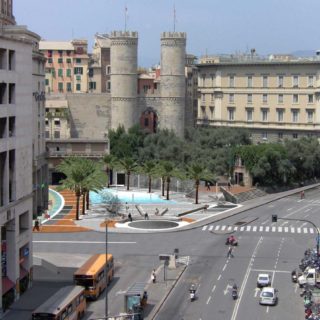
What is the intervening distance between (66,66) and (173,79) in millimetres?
31502

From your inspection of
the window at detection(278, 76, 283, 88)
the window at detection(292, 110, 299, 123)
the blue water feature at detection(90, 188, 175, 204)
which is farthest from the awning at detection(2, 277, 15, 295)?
the window at detection(278, 76, 283, 88)

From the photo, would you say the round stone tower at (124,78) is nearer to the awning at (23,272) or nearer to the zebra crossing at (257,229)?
the zebra crossing at (257,229)

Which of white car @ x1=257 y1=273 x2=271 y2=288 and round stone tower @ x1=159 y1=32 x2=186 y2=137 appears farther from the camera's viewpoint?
round stone tower @ x1=159 y1=32 x2=186 y2=137

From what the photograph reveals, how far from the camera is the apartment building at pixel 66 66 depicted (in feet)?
492

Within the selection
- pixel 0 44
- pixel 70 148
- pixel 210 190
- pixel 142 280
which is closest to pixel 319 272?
pixel 142 280

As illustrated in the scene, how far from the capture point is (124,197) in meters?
98.0

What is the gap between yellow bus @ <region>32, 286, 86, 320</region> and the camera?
4178 centimetres

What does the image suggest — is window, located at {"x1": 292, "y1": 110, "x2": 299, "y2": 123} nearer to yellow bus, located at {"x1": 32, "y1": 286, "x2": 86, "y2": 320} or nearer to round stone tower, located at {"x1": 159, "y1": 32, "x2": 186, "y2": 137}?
round stone tower, located at {"x1": 159, "y1": 32, "x2": 186, "y2": 137}

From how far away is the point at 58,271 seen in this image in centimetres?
5728

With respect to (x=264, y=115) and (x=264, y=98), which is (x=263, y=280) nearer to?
(x=264, y=115)

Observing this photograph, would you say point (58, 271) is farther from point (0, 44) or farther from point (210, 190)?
point (210, 190)

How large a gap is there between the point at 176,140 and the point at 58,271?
206 feet

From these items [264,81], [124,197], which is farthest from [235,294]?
[264,81]

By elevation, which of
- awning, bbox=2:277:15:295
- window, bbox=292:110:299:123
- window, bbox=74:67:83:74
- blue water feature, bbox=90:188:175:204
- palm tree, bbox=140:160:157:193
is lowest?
awning, bbox=2:277:15:295
